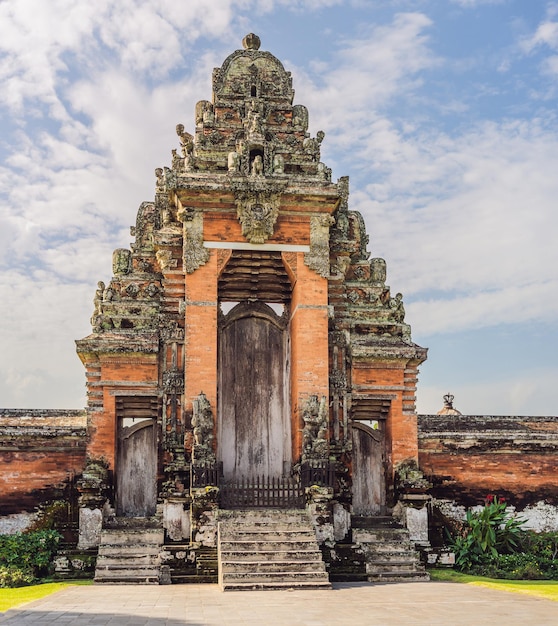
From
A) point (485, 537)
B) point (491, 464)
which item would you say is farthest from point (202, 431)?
point (491, 464)

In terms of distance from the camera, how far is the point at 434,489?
18953 mm

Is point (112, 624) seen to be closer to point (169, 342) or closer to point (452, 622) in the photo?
point (452, 622)

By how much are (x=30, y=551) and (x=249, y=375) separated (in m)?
6.26

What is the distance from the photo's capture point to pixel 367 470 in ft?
63.7

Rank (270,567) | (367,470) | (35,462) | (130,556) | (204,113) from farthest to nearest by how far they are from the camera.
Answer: (204,113) → (367,470) → (35,462) → (130,556) → (270,567)

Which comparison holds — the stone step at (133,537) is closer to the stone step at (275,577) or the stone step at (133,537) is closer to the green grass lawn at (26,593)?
the green grass lawn at (26,593)

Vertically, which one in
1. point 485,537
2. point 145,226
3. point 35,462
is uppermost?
point 145,226

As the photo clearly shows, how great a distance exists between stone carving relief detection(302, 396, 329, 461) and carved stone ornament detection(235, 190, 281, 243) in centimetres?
378

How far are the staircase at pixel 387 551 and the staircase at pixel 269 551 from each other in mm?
1735

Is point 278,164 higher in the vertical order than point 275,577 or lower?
higher

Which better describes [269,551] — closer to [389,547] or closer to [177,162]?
[389,547]

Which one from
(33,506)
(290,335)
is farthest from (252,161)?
(33,506)

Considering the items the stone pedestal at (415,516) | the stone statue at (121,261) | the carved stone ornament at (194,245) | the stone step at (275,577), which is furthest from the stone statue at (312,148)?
the stone step at (275,577)

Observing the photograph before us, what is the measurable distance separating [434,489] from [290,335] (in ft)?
16.1
